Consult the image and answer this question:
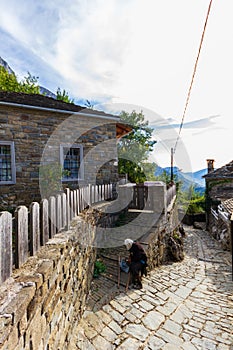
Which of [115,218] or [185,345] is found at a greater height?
[115,218]

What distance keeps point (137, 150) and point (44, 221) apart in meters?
16.8

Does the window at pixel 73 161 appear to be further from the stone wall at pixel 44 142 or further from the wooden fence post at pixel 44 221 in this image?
the wooden fence post at pixel 44 221

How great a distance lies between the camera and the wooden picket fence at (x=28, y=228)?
57.6 inches

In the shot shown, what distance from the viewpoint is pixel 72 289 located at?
2.94m

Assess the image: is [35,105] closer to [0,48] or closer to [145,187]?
[145,187]

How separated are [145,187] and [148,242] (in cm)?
271

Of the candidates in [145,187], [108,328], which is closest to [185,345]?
[108,328]

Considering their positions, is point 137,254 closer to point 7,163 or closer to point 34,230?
point 34,230

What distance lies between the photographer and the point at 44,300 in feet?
5.77

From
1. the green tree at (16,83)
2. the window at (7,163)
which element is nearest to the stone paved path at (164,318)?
→ the window at (7,163)

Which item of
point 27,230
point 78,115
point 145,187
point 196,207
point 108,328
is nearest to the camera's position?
point 27,230

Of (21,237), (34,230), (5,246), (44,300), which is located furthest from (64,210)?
(5,246)

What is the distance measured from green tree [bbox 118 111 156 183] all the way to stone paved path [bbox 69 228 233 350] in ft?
35.7

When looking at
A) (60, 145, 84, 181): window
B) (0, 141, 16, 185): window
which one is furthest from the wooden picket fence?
(60, 145, 84, 181): window
